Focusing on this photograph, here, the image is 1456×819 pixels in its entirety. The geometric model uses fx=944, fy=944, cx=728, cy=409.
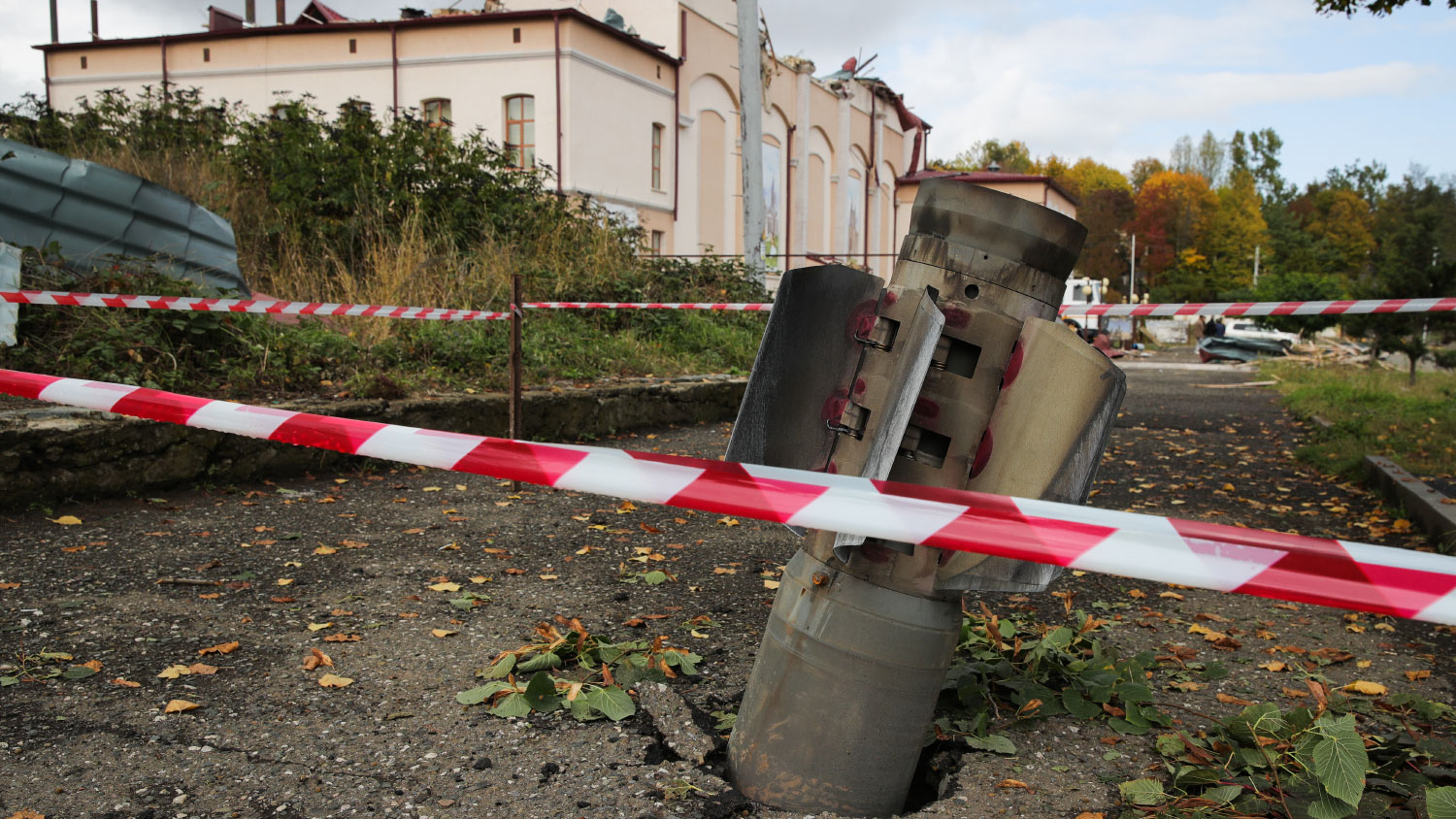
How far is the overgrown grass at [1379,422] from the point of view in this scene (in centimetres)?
673

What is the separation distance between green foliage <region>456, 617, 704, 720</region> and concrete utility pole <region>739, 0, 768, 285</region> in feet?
36.1

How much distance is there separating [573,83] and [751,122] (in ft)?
23.1

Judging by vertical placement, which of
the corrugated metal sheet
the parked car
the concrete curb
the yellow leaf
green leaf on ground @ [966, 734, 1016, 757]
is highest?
the corrugated metal sheet

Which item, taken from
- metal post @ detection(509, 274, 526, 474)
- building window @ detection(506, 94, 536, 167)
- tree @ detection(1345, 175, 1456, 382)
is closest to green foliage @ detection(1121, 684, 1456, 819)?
metal post @ detection(509, 274, 526, 474)

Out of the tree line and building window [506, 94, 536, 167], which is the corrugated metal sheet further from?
the tree line

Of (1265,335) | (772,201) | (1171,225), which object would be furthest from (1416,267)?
(1171,225)

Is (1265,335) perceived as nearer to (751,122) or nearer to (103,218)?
(751,122)

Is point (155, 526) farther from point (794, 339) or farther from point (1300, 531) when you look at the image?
point (1300, 531)

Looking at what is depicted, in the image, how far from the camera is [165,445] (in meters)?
4.97

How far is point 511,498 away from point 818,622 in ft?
Result: 11.2

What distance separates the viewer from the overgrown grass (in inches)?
265

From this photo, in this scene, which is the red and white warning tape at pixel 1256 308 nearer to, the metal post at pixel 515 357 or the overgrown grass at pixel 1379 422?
the overgrown grass at pixel 1379 422

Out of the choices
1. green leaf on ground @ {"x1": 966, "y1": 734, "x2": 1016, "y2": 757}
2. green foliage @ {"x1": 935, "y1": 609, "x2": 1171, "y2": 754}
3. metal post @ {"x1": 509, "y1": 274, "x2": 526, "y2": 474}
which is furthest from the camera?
metal post @ {"x1": 509, "y1": 274, "x2": 526, "y2": 474}

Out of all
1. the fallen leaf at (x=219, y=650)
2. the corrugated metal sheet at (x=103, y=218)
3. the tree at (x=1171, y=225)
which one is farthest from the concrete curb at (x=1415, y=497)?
the tree at (x=1171, y=225)
